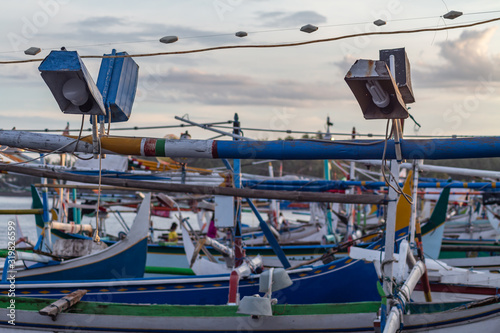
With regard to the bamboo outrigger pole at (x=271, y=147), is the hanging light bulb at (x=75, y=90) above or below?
above

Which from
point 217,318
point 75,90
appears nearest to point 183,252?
point 217,318

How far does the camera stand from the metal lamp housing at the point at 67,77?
18.5 feet

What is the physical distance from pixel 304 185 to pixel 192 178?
2898mm

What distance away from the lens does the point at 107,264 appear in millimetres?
11375

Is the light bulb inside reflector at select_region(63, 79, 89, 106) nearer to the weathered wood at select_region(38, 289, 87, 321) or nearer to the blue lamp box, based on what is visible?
the blue lamp box

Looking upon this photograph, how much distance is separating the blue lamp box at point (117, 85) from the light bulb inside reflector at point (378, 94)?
3043mm

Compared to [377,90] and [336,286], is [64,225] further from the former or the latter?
[377,90]

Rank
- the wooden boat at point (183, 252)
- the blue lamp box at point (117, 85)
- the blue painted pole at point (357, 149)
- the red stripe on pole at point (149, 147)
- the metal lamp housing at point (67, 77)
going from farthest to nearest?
the wooden boat at point (183, 252), the blue lamp box at point (117, 85), the red stripe on pole at point (149, 147), the blue painted pole at point (357, 149), the metal lamp housing at point (67, 77)

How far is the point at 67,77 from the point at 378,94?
9.18 feet

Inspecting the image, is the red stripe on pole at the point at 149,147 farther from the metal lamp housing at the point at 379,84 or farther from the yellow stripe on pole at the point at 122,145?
the metal lamp housing at the point at 379,84

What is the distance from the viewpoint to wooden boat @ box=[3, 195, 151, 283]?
36.5 ft

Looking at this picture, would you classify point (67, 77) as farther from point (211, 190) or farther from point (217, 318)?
point (211, 190)

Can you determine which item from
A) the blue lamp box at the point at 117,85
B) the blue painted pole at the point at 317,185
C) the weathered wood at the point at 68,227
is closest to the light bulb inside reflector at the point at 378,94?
the blue lamp box at the point at 117,85

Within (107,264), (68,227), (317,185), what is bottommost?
(107,264)
